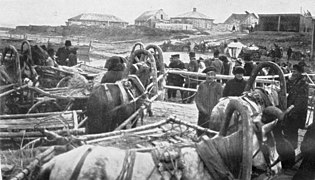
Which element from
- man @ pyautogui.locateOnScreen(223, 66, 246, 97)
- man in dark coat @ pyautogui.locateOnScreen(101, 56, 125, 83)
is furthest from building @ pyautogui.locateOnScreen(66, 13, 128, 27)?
man @ pyautogui.locateOnScreen(223, 66, 246, 97)

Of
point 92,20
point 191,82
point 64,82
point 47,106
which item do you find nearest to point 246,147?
point 47,106

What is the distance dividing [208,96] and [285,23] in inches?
587

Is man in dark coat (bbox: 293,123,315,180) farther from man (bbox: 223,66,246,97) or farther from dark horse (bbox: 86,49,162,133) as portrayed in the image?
dark horse (bbox: 86,49,162,133)

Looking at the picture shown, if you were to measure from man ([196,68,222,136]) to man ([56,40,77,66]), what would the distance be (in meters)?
5.14

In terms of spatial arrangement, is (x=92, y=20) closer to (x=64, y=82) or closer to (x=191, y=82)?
(x=64, y=82)

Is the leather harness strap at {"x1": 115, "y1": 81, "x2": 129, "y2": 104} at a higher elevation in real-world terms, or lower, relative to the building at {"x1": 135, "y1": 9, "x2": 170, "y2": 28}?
lower

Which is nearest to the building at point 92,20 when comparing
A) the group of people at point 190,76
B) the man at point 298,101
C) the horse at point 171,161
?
the group of people at point 190,76

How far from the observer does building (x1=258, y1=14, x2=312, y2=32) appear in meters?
17.1

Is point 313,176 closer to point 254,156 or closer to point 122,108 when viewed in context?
point 254,156

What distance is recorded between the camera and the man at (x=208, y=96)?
6.01 meters

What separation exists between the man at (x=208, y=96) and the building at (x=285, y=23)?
11.9 metres

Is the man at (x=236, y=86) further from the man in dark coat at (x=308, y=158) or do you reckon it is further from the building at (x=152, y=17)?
the building at (x=152, y=17)

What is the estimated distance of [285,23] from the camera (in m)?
19.2

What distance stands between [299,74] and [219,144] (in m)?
3.33
